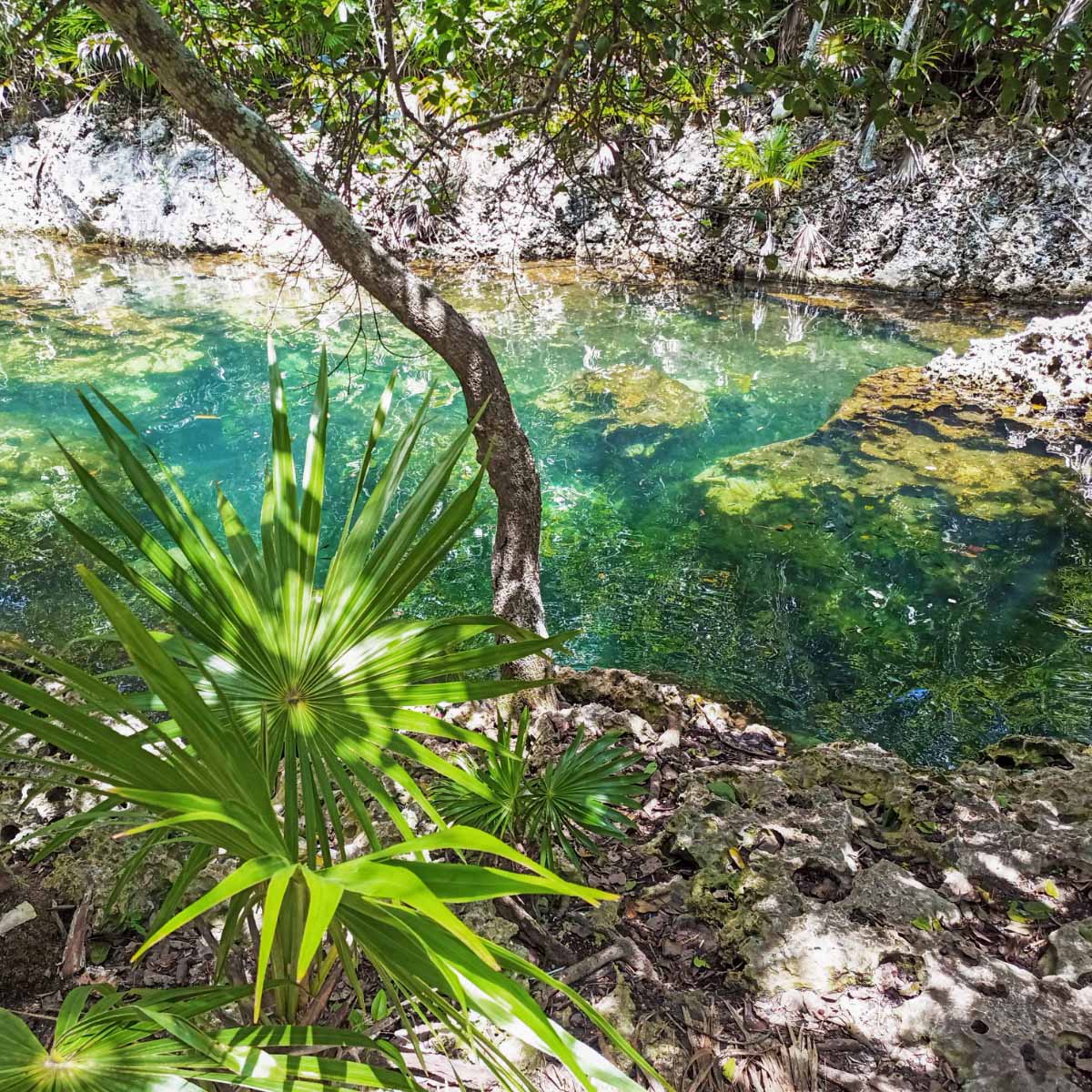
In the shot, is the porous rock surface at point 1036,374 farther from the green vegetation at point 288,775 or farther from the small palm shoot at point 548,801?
the green vegetation at point 288,775

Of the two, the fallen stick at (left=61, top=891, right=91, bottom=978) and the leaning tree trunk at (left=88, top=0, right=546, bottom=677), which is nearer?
the fallen stick at (left=61, top=891, right=91, bottom=978)

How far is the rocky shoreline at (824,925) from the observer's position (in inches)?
69.9

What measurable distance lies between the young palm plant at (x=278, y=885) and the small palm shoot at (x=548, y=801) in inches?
41.4

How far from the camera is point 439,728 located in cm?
136

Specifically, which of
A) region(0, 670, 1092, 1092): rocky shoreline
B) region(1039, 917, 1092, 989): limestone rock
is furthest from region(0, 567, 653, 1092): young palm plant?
region(1039, 917, 1092, 989): limestone rock

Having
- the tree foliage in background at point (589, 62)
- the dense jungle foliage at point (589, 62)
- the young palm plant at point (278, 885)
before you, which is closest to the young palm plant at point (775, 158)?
the dense jungle foliage at point (589, 62)

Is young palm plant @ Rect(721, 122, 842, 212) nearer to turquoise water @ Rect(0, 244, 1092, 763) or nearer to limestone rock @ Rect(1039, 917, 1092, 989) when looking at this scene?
turquoise water @ Rect(0, 244, 1092, 763)

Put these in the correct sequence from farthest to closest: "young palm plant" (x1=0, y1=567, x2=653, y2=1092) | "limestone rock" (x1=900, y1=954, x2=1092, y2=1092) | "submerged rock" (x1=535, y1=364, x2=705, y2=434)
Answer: "submerged rock" (x1=535, y1=364, x2=705, y2=434) < "limestone rock" (x1=900, y1=954, x2=1092, y2=1092) < "young palm plant" (x1=0, y1=567, x2=653, y2=1092)

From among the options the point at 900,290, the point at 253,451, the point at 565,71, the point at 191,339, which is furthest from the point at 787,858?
the point at 900,290

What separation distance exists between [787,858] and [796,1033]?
611mm

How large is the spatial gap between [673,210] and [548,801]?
504 inches

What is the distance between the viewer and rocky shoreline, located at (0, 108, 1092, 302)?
11078 millimetres

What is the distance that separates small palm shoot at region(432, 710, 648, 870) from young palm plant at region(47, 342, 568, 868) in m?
0.75

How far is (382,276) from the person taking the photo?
2.76m
